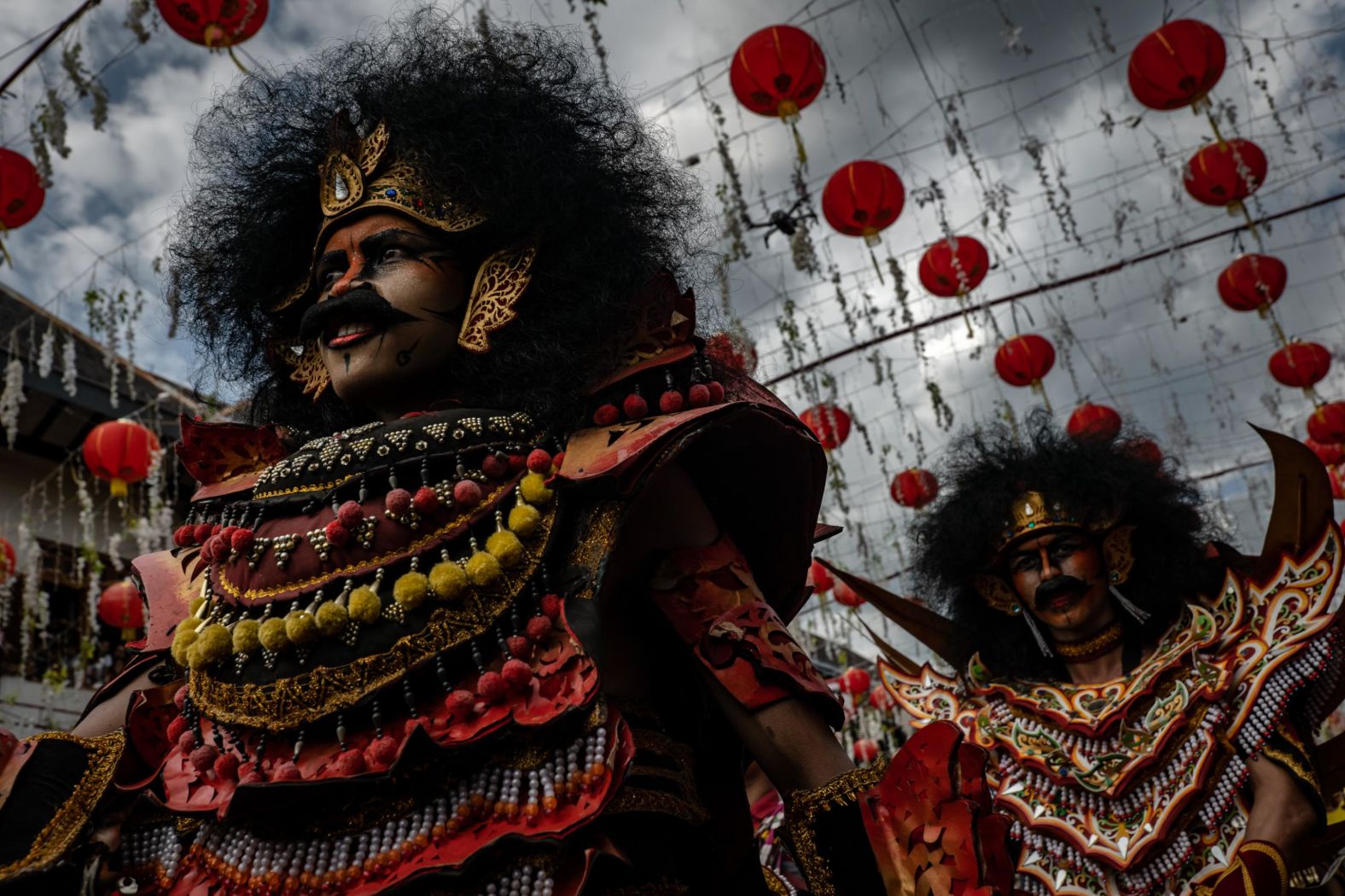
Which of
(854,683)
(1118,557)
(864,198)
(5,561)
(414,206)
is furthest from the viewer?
(854,683)

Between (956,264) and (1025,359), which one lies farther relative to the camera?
(1025,359)

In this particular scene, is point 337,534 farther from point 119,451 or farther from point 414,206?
point 119,451

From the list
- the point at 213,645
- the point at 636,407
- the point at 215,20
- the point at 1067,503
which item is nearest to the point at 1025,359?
the point at 1067,503

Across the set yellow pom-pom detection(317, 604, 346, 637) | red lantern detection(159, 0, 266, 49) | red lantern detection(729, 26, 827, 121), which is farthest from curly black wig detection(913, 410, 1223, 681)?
red lantern detection(159, 0, 266, 49)

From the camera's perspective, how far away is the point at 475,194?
208 centimetres

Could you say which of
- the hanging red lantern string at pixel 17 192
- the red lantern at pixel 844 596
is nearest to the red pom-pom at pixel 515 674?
the hanging red lantern string at pixel 17 192

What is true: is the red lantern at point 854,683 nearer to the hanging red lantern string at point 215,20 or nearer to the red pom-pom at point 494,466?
the hanging red lantern string at point 215,20

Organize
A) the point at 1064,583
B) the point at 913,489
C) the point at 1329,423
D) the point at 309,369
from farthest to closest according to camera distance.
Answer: the point at 1329,423, the point at 913,489, the point at 1064,583, the point at 309,369

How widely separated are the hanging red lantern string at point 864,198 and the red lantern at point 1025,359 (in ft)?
9.09

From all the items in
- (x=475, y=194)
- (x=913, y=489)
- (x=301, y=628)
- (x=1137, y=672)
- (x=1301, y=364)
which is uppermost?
(x=1301, y=364)

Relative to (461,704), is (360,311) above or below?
above

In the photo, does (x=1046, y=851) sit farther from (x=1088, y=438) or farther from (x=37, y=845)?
(x=37, y=845)

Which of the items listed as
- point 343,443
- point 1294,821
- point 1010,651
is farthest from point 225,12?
point 1294,821

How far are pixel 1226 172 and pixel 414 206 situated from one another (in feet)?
25.1
